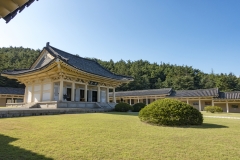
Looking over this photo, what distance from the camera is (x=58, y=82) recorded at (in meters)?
17.0

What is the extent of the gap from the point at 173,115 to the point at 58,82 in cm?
1272

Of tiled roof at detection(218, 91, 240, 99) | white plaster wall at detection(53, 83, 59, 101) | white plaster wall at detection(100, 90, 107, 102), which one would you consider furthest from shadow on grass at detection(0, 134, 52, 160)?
tiled roof at detection(218, 91, 240, 99)

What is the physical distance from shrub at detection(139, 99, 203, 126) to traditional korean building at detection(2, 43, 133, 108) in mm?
8911

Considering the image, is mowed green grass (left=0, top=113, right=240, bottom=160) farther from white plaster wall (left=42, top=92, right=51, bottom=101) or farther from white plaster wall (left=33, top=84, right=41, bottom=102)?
white plaster wall (left=33, top=84, right=41, bottom=102)

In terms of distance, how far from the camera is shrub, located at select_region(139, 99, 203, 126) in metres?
7.82

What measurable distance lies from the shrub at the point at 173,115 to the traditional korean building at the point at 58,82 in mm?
8911

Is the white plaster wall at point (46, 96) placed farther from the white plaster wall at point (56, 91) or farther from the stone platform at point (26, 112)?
the stone platform at point (26, 112)

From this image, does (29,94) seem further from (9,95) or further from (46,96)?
(9,95)

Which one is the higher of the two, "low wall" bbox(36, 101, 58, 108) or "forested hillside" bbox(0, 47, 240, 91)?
"forested hillside" bbox(0, 47, 240, 91)

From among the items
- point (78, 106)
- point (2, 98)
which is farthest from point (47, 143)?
point (2, 98)

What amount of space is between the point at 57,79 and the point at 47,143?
12.5m

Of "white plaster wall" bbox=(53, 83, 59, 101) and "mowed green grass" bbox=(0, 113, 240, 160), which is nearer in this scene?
Result: "mowed green grass" bbox=(0, 113, 240, 160)

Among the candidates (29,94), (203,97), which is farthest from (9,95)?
(203,97)

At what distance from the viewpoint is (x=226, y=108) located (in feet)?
96.5
